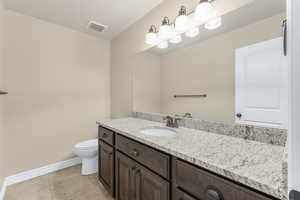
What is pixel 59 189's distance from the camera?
171cm

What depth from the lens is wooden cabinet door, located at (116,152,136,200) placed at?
1.16m

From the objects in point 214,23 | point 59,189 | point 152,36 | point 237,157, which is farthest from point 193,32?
point 59,189

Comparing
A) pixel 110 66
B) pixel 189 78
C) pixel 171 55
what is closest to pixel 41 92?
pixel 110 66

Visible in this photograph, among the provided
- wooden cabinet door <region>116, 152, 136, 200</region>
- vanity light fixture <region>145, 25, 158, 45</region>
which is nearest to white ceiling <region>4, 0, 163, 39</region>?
vanity light fixture <region>145, 25, 158, 45</region>

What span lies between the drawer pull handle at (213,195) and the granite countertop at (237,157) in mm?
88

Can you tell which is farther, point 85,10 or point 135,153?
point 85,10

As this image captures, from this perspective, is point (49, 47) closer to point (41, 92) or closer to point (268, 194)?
point (41, 92)

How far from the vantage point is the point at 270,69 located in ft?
3.05

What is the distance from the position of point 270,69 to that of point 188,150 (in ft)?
2.54

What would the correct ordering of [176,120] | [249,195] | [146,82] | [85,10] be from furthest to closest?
[146,82] < [85,10] < [176,120] < [249,195]

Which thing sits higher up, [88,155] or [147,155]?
[147,155]

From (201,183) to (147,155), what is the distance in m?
0.42

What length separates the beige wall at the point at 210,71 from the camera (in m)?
1.02

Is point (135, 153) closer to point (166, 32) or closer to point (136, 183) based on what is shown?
point (136, 183)
